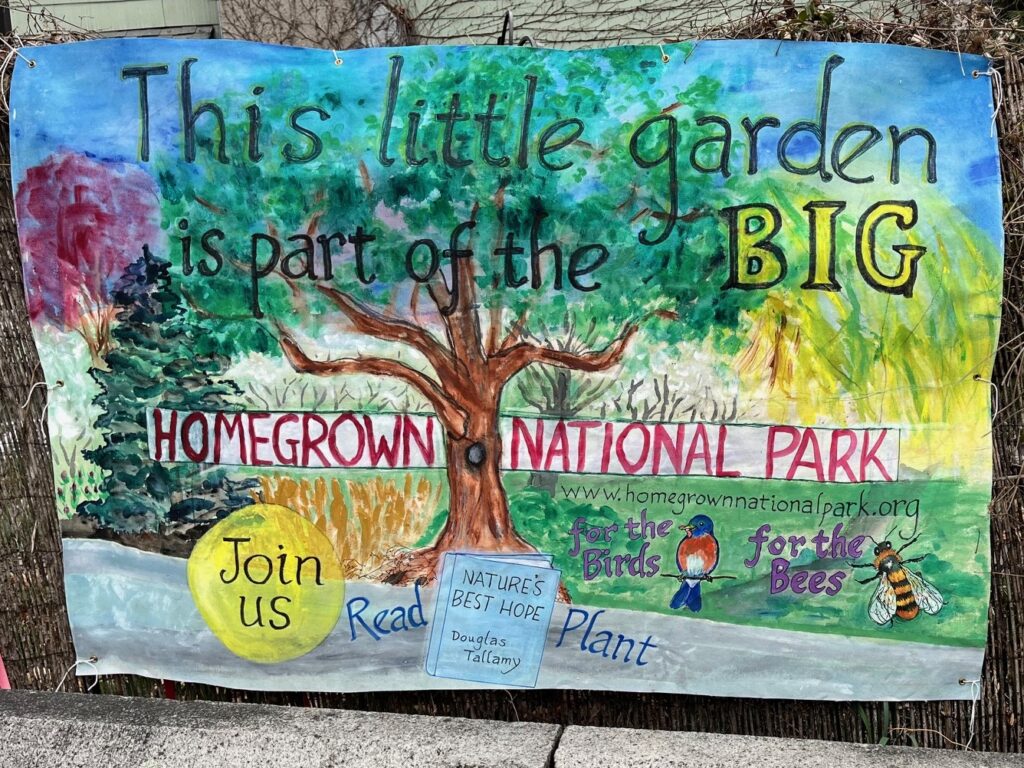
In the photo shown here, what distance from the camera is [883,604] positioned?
98.9 inches

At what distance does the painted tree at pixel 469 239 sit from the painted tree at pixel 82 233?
116 mm

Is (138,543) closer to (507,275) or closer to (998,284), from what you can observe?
(507,275)

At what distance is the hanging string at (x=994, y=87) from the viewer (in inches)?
94.6

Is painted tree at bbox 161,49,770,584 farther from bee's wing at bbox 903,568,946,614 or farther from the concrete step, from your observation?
bee's wing at bbox 903,568,946,614

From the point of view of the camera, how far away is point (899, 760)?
6.94 ft

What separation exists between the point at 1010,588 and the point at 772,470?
0.77 m

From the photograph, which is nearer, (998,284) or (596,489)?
(998,284)

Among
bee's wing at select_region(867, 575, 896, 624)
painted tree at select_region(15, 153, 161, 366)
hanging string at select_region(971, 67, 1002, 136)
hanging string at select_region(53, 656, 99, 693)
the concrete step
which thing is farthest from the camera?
hanging string at select_region(53, 656, 99, 693)

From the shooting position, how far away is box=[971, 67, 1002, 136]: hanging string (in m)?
2.40

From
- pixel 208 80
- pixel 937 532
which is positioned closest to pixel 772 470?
pixel 937 532

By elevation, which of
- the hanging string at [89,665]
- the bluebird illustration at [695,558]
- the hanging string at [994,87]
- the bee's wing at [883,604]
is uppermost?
the hanging string at [994,87]

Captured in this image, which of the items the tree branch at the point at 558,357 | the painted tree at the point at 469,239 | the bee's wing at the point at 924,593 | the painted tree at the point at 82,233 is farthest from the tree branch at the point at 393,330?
the bee's wing at the point at 924,593

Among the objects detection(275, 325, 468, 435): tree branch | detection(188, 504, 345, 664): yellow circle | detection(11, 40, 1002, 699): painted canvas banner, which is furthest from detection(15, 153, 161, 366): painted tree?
detection(188, 504, 345, 664): yellow circle

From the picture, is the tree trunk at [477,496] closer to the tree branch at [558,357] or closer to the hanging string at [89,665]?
A: the tree branch at [558,357]
